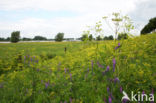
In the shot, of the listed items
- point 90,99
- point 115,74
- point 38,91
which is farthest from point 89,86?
point 38,91

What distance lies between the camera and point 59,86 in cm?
293

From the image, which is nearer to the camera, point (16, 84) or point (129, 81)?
point (129, 81)

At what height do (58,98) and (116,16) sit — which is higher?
(116,16)

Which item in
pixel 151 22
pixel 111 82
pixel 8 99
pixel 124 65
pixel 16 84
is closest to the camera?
pixel 111 82

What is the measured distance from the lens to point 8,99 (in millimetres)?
2789

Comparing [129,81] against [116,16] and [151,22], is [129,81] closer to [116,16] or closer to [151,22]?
[116,16]

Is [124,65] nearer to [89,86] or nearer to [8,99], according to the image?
[89,86]

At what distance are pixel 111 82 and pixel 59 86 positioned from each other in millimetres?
1219

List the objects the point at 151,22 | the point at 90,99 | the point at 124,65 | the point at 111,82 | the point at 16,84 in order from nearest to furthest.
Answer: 1. the point at 90,99
2. the point at 111,82
3. the point at 124,65
4. the point at 16,84
5. the point at 151,22

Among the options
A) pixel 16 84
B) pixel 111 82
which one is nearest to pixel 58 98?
pixel 111 82

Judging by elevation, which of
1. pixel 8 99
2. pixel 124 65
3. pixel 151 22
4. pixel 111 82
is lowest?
pixel 8 99

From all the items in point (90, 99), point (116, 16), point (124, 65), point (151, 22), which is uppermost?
point (151, 22)

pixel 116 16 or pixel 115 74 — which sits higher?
pixel 116 16

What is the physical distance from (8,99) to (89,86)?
1.87 metres
